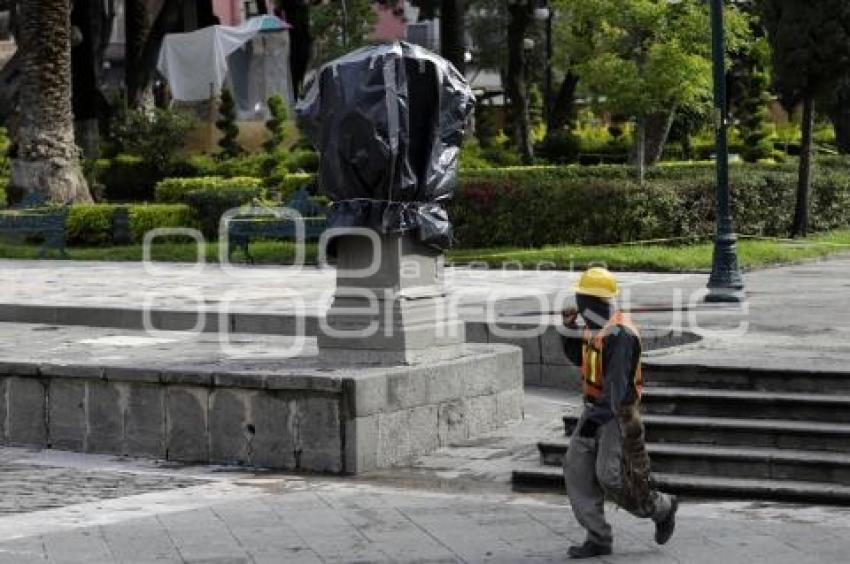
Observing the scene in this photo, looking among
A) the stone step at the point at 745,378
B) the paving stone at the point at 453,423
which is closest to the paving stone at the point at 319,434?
the paving stone at the point at 453,423

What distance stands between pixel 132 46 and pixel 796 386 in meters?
35.0

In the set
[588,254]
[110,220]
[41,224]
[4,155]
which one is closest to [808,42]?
[588,254]

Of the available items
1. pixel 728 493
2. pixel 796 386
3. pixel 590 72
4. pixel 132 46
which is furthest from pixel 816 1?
pixel 132 46

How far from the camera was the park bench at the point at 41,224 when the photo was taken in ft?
93.2

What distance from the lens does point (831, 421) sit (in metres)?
12.2

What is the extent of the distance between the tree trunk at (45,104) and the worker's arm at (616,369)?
22.7 meters

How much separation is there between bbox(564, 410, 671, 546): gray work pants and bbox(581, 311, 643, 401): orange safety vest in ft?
0.62

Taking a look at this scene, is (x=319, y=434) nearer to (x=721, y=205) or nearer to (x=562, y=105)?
(x=721, y=205)

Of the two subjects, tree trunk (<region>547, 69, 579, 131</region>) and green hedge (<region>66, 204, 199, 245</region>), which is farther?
tree trunk (<region>547, 69, 579, 131</region>)

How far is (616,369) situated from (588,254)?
14.5 meters

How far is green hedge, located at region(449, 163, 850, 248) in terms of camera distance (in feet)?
83.2

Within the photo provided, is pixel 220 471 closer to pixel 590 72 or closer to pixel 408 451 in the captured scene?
pixel 408 451

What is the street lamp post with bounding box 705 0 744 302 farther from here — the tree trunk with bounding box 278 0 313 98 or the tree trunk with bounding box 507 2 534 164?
the tree trunk with bounding box 278 0 313 98

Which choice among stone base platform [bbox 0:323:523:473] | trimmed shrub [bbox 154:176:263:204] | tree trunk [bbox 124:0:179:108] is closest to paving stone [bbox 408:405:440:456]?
stone base platform [bbox 0:323:523:473]
